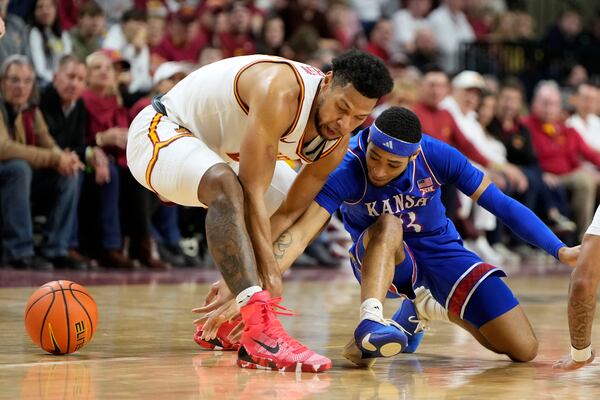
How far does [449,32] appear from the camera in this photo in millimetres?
15672

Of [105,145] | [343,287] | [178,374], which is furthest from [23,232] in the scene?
[178,374]

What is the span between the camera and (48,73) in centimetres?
1048

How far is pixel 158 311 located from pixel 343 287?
8.14 ft

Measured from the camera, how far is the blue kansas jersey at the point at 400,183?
5.08 m

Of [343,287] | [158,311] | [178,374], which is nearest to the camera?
[178,374]

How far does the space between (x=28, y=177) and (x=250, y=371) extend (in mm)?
5250

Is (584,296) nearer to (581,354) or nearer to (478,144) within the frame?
(581,354)

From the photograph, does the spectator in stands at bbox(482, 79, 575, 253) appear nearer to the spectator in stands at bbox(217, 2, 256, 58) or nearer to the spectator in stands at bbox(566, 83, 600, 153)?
the spectator in stands at bbox(566, 83, 600, 153)

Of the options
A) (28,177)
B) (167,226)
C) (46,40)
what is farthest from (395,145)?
(46,40)

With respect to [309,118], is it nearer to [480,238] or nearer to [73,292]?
[73,292]

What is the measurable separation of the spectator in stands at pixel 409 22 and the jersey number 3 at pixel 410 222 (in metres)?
9.74

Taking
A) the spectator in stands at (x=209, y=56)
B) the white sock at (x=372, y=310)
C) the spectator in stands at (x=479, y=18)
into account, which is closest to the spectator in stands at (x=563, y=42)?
the spectator in stands at (x=479, y=18)

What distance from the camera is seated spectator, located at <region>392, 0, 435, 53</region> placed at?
48.8 ft

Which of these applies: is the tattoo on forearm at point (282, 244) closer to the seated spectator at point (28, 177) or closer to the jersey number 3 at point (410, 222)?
the jersey number 3 at point (410, 222)
